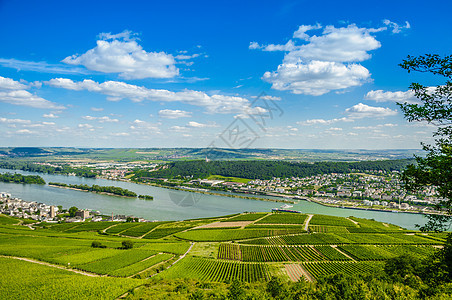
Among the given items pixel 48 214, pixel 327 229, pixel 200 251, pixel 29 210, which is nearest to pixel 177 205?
pixel 48 214

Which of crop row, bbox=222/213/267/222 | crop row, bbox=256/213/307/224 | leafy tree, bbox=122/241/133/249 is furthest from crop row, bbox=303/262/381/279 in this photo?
crop row, bbox=222/213/267/222

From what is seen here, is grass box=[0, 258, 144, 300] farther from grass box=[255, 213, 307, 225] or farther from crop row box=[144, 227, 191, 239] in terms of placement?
grass box=[255, 213, 307, 225]

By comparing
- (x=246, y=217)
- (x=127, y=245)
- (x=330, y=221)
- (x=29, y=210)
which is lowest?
(x=29, y=210)

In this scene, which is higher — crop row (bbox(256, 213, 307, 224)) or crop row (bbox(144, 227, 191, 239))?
crop row (bbox(256, 213, 307, 224))

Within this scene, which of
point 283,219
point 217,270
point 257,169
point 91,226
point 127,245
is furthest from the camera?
point 257,169

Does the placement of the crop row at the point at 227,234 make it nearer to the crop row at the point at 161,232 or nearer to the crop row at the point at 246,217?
the crop row at the point at 161,232

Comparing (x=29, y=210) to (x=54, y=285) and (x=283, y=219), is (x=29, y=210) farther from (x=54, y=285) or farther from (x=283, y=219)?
(x=283, y=219)
